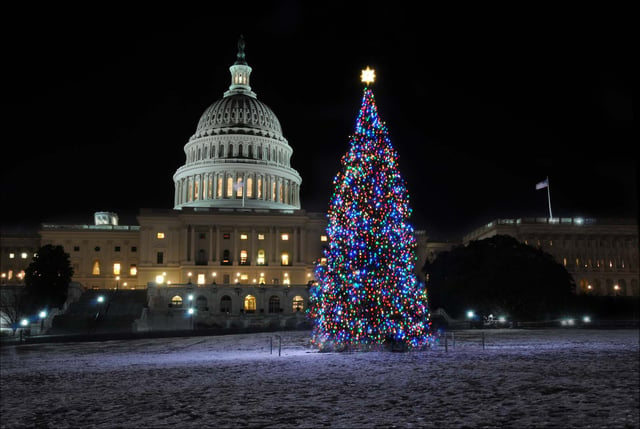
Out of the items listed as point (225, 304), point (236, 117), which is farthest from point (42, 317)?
point (236, 117)

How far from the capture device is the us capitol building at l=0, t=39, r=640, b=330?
102769mm

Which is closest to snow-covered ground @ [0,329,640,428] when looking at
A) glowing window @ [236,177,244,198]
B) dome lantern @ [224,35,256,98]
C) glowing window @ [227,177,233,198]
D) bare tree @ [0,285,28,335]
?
bare tree @ [0,285,28,335]

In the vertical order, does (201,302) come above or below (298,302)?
above

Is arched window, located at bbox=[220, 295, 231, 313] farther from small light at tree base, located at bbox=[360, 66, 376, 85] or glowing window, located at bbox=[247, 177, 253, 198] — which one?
small light at tree base, located at bbox=[360, 66, 376, 85]

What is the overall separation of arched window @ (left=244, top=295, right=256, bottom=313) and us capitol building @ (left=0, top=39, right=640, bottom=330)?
0.23 m

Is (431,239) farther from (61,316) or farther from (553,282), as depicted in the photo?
(61,316)

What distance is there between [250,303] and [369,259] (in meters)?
59.3

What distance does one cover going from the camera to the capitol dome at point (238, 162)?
126 metres

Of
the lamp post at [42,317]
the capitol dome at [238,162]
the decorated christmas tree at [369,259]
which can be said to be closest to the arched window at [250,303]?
Answer: the lamp post at [42,317]

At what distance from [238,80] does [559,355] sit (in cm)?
12762

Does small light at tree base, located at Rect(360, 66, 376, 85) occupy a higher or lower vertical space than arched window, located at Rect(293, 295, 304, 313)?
higher

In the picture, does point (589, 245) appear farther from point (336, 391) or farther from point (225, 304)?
point (336, 391)

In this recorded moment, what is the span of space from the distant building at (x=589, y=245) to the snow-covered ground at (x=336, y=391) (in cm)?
9226

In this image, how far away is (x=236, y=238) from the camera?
108 m
